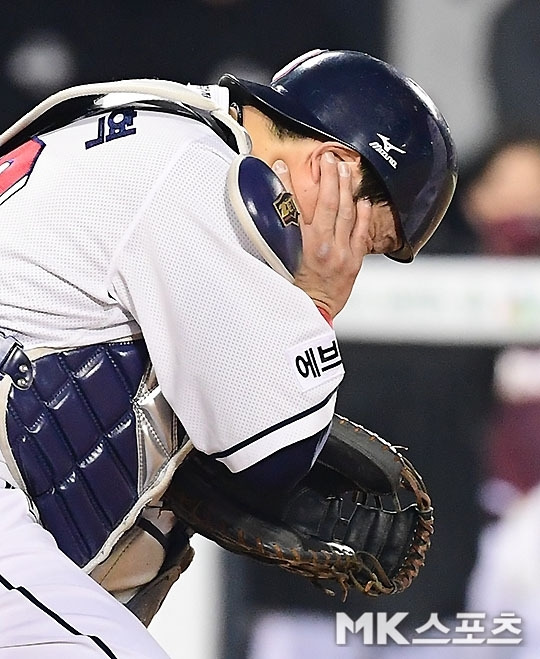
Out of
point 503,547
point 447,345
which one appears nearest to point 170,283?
point 447,345

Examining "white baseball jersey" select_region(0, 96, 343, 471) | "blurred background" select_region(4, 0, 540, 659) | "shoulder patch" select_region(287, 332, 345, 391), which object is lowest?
"blurred background" select_region(4, 0, 540, 659)

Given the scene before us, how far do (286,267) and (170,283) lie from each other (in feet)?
0.36

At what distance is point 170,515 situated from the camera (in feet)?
4.30

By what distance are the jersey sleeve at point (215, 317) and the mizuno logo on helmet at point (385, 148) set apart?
0.19m

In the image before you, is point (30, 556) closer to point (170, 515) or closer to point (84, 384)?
point (84, 384)

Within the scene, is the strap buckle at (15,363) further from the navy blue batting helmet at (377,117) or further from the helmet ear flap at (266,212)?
the navy blue batting helmet at (377,117)

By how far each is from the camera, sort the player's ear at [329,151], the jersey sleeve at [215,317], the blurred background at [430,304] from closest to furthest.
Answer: the jersey sleeve at [215,317]
the player's ear at [329,151]
the blurred background at [430,304]

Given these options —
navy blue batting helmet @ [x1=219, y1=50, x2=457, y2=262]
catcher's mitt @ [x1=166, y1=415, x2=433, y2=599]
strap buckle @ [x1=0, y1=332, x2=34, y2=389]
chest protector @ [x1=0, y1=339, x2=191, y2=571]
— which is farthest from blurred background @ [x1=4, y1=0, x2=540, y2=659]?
strap buckle @ [x1=0, y1=332, x2=34, y2=389]

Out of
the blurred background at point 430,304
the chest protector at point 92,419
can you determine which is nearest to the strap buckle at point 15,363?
the chest protector at point 92,419

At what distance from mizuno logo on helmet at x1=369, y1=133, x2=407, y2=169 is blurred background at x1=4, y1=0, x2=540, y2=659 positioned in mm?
729

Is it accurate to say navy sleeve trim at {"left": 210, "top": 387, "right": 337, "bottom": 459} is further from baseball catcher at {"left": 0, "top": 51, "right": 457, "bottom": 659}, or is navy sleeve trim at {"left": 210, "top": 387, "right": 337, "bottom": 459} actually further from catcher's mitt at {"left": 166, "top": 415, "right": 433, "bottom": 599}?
catcher's mitt at {"left": 166, "top": 415, "right": 433, "bottom": 599}

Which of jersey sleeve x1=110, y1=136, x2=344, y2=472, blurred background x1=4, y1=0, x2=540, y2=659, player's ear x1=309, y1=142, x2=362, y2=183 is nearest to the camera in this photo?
Result: jersey sleeve x1=110, y1=136, x2=344, y2=472

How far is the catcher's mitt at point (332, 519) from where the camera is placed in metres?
1.16

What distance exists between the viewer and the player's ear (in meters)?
1.07
